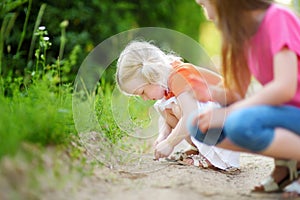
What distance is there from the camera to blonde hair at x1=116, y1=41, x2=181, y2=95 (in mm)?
2631

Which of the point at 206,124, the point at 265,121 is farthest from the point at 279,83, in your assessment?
the point at 206,124

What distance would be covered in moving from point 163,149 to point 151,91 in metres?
0.28

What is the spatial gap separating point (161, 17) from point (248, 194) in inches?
152

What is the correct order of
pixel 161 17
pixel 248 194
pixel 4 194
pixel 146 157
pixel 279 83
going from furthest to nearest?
1. pixel 161 17
2. pixel 146 157
3. pixel 248 194
4. pixel 279 83
5. pixel 4 194

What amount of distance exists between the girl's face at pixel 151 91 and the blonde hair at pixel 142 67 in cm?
2

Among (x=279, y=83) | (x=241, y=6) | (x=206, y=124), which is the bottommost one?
(x=206, y=124)

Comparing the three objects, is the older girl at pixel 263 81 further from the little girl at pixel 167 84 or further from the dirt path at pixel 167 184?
the little girl at pixel 167 84

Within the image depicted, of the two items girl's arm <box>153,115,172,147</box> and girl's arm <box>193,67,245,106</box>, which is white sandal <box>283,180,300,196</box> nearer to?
girl's arm <box>193,67,245,106</box>

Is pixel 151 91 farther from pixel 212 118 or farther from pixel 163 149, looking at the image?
pixel 212 118

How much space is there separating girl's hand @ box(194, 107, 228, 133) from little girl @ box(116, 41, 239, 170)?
1.60ft

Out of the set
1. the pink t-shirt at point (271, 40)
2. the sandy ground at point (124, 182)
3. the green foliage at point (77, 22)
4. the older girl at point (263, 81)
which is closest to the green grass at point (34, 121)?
the sandy ground at point (124, 182)

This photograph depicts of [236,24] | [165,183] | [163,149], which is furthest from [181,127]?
[236,24]

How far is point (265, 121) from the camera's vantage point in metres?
1.88

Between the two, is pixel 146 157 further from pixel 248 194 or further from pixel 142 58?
pixel 248 194
